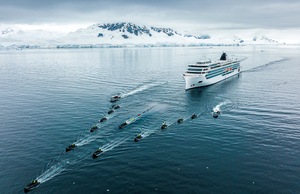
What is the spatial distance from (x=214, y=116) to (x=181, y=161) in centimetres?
3336

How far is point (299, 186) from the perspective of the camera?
1937 inches

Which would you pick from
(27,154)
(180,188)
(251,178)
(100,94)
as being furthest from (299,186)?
(100,94)

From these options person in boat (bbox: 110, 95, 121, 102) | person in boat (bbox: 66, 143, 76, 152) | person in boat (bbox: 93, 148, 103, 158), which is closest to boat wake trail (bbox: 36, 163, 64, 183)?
person in boat (bbox: 66, 143, 76, 152)

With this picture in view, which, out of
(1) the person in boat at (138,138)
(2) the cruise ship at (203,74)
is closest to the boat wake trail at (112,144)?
(1) the person in boat at (138,138)

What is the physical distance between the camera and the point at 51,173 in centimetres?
5494

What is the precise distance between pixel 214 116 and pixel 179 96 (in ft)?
109

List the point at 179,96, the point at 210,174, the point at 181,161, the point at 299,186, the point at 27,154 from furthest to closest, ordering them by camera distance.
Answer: the point at 179,96
the point at 27,154
the point at 181,161
the point at 210,174
the point at 299,186

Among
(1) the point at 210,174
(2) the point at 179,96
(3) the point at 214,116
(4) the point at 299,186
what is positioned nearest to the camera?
(4) the point at 299,186

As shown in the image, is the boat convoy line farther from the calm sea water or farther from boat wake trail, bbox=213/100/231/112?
the calm sea water

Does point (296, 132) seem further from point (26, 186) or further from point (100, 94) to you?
point (100, 94)

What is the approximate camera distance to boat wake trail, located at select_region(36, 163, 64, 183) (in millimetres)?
53188

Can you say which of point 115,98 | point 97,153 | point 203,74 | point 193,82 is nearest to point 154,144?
point 97,153

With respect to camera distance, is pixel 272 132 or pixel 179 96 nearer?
pixel 272 132

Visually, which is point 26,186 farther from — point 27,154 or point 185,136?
point 185,136
